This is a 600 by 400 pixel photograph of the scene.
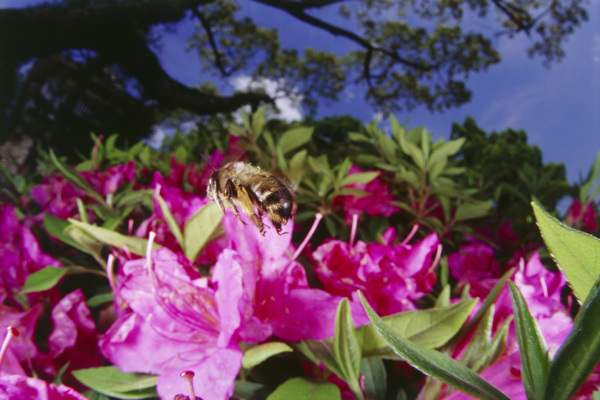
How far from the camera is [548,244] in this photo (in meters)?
0.23

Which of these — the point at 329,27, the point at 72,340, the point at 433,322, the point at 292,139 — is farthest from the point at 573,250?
the point at 329,27

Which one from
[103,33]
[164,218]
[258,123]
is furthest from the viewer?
[103,33]

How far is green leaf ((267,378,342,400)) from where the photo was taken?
37 centimetres

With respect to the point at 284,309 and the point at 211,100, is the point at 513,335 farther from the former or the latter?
the point at 211,100

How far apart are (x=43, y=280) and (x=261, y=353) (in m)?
0.36

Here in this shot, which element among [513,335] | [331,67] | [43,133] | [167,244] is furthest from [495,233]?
[43,133]

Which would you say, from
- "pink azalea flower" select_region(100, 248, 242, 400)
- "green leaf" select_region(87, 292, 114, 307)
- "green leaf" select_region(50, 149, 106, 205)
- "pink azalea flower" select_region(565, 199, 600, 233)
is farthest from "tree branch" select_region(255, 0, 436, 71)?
"pink azalea flower" select_region(100, 248, 242, 400)

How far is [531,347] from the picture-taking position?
0.76 feet

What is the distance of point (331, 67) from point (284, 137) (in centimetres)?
97

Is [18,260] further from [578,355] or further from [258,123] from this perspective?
[578,355]

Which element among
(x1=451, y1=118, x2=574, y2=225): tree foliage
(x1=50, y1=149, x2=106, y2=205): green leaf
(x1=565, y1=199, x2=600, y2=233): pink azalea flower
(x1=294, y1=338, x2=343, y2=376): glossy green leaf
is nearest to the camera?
(x1=294, y1=338, x2=343, y2=376): glossy green leaf

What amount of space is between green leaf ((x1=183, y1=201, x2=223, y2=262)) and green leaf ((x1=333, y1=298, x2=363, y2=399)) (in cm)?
17

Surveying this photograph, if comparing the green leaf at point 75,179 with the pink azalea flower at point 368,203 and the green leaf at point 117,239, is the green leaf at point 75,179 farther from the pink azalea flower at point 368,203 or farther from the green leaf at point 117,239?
the pink azalea flower at point 368,203

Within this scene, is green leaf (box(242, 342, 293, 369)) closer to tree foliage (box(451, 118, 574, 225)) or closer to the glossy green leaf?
the glossy green leaf
